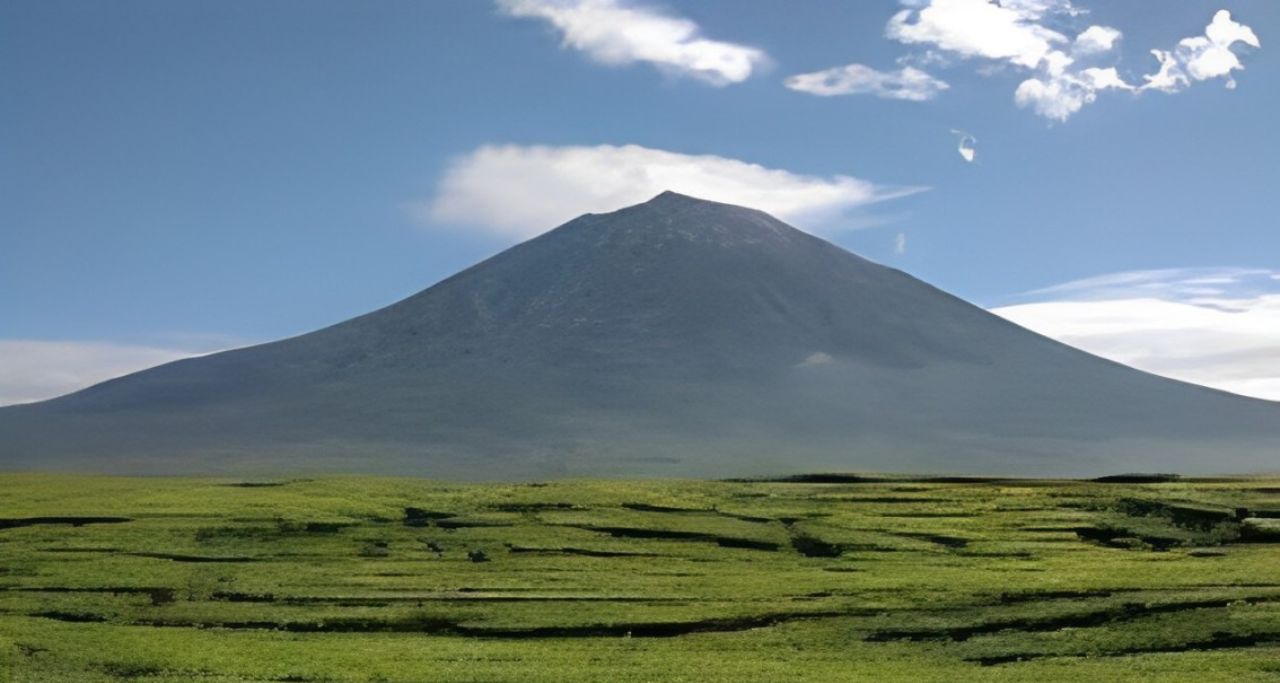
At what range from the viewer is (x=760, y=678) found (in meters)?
41.2

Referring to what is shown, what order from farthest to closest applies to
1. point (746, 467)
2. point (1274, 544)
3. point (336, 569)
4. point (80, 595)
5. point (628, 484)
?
point (746, 467)
point (628, 484)
point (1274, 544)
point (336, 569)
point (80, 595)

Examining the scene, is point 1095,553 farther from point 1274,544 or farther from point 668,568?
point 668,568

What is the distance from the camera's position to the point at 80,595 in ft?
194

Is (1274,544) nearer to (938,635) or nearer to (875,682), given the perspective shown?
(938,635)

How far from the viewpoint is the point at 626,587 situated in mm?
62750

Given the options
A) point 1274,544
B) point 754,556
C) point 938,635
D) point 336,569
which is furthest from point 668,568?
point 1274,544

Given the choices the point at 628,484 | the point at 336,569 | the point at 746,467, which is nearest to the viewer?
the point at 336,569

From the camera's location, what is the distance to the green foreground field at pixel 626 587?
44.2 m

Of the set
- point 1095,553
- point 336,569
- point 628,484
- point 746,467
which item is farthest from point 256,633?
point 746,467

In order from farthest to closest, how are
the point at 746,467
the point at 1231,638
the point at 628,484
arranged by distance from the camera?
1. the point at 746,467
2. the point at 628,484
3. the point at 1231,638

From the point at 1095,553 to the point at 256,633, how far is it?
167 ft

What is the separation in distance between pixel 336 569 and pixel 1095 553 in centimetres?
4519

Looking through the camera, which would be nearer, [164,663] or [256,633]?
[164,663]

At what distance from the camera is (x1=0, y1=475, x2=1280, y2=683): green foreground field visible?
145ft
